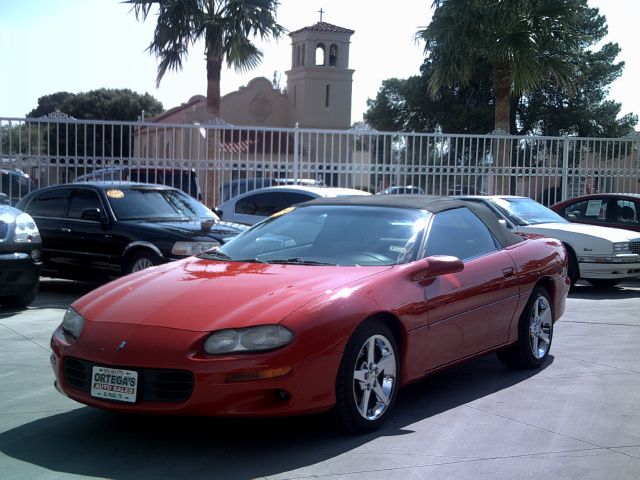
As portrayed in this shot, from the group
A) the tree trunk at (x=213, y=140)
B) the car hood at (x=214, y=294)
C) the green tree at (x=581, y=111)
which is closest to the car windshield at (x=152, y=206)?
the tree trunk at (x=213, y=140)

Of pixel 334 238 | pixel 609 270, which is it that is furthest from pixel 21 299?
pixel 609 270

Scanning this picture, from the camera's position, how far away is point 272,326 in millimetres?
4750

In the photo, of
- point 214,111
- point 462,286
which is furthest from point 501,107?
point 462,286

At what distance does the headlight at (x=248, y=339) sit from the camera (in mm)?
4699

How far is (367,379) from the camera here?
5148 mm

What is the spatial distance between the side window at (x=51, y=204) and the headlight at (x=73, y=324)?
6.77 m

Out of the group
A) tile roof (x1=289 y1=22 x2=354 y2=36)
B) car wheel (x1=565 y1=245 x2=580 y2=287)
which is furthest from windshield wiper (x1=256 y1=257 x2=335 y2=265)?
tile roof (x1=289 y1=22 x2=354 y2=36)

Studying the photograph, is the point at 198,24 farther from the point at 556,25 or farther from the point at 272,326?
the point at 272,326

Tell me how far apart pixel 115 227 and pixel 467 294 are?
6.22m

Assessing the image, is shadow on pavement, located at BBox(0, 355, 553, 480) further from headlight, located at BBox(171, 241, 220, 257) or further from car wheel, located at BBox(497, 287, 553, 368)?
headlight, located at BBox(171, 241, 220, 257)

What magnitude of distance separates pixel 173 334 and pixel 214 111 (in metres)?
18.2

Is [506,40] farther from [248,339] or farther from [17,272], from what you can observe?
[248,339]

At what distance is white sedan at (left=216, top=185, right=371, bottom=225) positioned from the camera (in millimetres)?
13312

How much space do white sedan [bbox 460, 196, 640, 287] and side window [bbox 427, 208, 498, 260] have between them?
6061mm
